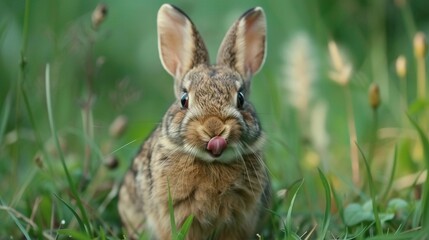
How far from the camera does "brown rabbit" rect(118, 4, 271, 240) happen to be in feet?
14.8

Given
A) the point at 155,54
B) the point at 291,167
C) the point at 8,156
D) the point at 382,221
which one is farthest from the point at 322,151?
the point at 155,54

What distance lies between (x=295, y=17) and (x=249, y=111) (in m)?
3.52

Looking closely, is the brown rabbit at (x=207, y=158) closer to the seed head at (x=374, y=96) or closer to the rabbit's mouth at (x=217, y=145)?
the rabbit's mouth at (x=217, y=145)

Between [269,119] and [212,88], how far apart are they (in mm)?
2363

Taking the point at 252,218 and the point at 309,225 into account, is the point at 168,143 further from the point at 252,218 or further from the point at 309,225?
the point at 309,225

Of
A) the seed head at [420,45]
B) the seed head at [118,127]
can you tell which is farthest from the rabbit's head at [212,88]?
the seed head at [420,45]

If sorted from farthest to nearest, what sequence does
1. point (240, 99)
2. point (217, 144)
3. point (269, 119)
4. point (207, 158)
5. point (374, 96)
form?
1. point (269, 119)
2. point (374, 96)
3. point (240, 99)
4. point (207, 158)
5. point (217, 144)

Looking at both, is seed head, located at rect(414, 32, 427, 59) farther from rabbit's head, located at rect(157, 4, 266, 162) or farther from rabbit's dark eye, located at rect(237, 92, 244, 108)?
rabbit's dark eye, located at rect(237, 92, 244, 108)

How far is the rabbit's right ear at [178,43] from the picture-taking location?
5.18 metres

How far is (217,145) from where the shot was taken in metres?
4.36

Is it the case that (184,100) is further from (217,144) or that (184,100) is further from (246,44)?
(246,44)

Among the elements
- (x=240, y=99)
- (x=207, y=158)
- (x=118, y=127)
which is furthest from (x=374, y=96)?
(x=118, y=127)

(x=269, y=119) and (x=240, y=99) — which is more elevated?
(x=240, y=99)

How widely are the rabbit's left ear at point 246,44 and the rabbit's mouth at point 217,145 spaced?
870 millimetres
